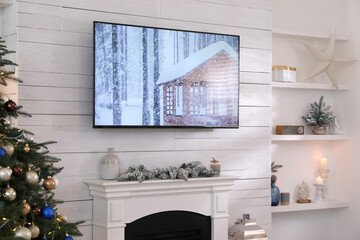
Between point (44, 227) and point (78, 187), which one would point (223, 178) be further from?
Answer: point (44, 227)

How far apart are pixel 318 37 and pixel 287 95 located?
638mm

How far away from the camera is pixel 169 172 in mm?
3629

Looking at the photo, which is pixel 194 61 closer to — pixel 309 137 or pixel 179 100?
pixel 179 100

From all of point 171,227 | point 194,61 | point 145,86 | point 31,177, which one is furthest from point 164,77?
point 31,177


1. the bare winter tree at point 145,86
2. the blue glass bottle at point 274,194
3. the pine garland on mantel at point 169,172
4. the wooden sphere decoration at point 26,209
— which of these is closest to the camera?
the wooden sphere decoration at point 26,209

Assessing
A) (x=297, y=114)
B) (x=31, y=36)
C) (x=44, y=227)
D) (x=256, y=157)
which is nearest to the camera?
(x=44, y=227)

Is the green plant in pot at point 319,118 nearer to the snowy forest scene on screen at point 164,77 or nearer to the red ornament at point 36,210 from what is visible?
the snowy forest scene on screen at point 164,77

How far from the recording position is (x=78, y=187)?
11.6 ft

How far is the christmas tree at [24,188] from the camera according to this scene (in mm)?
2385

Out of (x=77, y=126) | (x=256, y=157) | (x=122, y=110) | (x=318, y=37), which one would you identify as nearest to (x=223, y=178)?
(x=256, y=157)

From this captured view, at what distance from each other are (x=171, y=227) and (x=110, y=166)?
0.66m

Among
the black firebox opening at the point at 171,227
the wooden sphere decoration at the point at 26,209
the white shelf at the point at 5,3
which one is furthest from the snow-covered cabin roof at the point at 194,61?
the wooden sphere decoration at the point at 26,209

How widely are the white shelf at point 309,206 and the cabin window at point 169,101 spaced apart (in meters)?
1.43

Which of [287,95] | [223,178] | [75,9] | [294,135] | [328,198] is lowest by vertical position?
[328,198]
